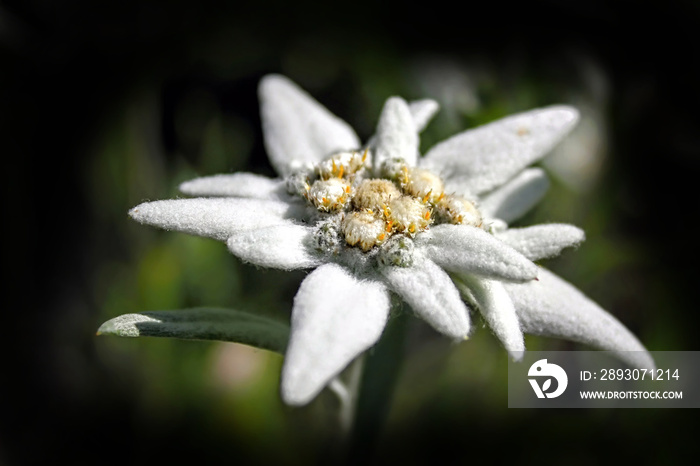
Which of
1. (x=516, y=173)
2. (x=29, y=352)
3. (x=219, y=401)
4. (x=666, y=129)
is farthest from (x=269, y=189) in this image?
(x=666, y=129)

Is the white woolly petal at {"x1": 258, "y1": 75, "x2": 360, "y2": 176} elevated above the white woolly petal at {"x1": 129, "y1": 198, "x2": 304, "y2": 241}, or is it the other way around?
the white woolly petal at {"x1": 258, "y1": 75, "x2": 360, "y2": 176}

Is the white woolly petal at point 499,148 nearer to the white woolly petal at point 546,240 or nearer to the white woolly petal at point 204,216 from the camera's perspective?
the white woolly petal at point 546,240

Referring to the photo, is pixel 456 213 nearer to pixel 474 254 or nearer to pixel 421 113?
pixel 474 254

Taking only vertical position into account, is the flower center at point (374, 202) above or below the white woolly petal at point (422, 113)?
below

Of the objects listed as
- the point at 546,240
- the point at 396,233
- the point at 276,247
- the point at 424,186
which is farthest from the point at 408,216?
the point at 546,240

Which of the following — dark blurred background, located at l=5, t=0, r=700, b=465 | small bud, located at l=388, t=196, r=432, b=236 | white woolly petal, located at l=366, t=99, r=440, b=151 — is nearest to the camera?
small bud, located at l=388, t=196, r=432, b=236

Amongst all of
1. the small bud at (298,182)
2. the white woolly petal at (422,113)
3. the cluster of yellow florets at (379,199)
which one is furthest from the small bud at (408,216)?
the white woolly petal at (422,113)

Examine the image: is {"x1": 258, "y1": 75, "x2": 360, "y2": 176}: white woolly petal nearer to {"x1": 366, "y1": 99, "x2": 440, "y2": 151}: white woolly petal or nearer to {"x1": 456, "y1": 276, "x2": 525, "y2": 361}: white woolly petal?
{"x1": 366, "y1": 99, "x2": 440, "y2": 151}: white woolly petal

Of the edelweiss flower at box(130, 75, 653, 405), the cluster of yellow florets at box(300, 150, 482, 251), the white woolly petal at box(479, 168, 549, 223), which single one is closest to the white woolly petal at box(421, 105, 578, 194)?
the edelweiss flower at box(130, 75, 653, 405)
